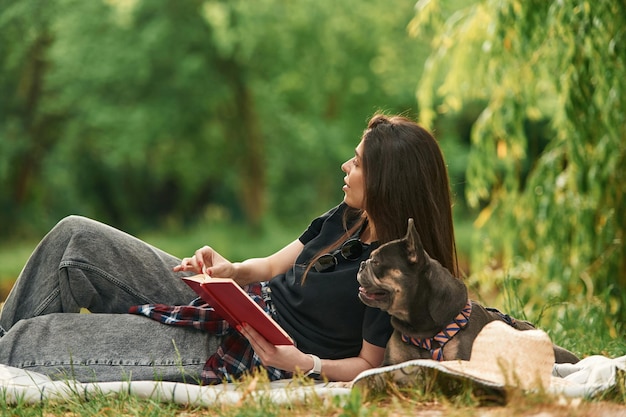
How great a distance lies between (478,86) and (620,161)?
1.30 m

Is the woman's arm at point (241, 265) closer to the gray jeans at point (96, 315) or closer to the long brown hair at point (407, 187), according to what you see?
the gray jeans at point (96, 315)

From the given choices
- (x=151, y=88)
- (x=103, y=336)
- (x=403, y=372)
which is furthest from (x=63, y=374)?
(x=151, y=88)

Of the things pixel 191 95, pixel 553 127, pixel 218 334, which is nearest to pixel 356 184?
pixel 218 334

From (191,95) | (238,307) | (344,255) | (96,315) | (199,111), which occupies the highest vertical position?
(191,95)

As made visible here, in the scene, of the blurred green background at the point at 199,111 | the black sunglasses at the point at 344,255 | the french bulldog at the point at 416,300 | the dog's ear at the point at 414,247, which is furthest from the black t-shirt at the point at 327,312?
the blurred green background at the point at 199,111

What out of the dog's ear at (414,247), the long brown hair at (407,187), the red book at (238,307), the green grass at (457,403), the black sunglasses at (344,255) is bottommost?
the green grass at (457,403)

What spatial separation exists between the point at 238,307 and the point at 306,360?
0.34 metres

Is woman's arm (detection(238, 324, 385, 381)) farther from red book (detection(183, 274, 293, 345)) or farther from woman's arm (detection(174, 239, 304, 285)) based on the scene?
woman's arm (detection(174, 239, 304, 285))

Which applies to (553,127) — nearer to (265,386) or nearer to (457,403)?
(457,403)

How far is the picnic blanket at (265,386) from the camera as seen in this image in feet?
8.79

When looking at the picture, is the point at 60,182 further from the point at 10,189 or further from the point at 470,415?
the point at 470,415

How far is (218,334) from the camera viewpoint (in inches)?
130

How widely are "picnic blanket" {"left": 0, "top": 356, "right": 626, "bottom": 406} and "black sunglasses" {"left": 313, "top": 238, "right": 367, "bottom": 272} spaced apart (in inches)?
17.9

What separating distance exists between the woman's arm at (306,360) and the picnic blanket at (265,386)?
0.09 metres
